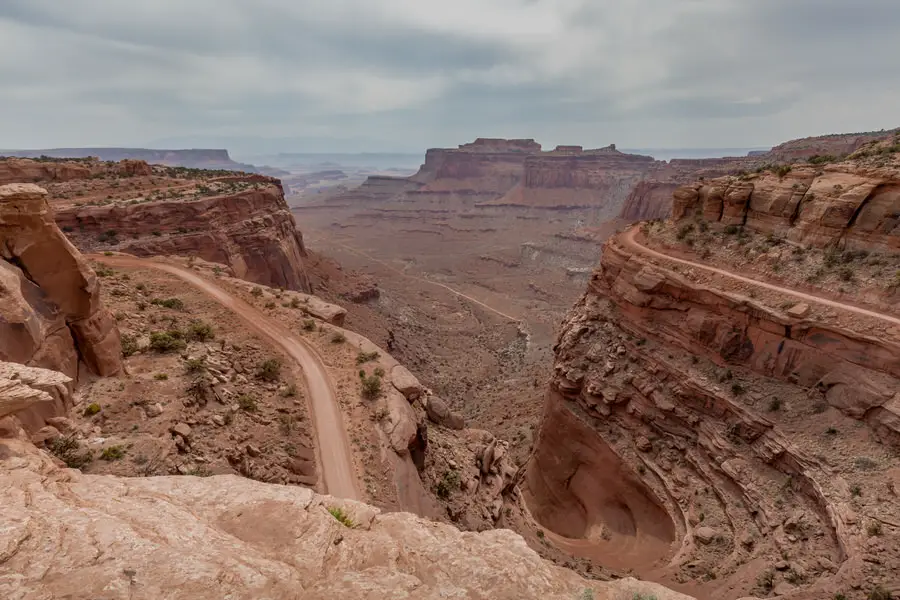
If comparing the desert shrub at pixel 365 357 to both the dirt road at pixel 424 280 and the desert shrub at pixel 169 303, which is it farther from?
the dirt road at pixel 424 280

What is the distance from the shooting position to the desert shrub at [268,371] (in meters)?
18.5

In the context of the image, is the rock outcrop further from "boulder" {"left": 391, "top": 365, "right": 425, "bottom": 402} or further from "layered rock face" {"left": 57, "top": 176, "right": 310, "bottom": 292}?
"layered rock face" {"left": 57, "top": 176, "right": 310, "bottom": 292}

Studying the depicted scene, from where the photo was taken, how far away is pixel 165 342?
1681 centimetres

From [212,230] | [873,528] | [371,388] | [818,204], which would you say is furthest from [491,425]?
[212,230]

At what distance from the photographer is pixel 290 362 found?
20391 mm

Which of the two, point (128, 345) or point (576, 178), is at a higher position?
point (576, 178)

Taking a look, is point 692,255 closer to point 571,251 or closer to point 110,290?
point 110,290

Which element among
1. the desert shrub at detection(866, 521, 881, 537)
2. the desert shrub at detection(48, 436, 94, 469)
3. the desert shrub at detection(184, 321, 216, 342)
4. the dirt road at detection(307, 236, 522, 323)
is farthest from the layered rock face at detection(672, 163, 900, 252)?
the dirt road at detection(307, 236, 522, 323)

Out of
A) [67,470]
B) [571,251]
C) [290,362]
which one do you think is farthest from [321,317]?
[571,251]

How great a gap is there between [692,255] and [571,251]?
80518mm

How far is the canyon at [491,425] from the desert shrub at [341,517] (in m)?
0.05

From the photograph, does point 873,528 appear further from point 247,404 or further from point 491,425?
point 491,425

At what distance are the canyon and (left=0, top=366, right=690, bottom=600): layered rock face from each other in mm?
45

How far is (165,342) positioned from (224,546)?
1320 centimetres
